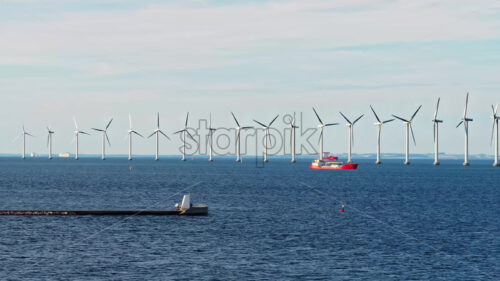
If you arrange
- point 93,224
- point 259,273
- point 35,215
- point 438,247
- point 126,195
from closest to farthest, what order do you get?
point 259,273 → point 438,247 → point 93,224 → point 35,215 → point 126,195

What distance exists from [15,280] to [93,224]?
34426mm

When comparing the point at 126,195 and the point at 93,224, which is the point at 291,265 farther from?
the point at 126,195

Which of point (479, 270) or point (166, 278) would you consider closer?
point (166, 278)

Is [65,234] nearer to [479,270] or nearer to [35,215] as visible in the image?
[35,215]

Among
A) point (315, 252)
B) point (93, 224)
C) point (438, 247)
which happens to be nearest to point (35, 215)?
point (93, 224)

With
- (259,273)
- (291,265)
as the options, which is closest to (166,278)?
(259,273)

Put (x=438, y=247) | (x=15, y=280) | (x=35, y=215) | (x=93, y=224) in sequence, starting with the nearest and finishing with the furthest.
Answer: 1. (x=15, y=280)
2. (x=438, y=247)
3. (x=93, y=224)
4. (x=35, y=215)

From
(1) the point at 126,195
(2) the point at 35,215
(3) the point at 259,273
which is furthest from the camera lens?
(1) the point at 126,195

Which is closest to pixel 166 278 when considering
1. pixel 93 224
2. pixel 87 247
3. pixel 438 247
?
pixel 87 247

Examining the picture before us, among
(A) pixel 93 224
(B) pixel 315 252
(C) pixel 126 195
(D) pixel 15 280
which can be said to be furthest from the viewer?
(C) pixel 126 195

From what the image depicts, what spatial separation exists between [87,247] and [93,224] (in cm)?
1886

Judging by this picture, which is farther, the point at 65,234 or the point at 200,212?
the point at 200,212

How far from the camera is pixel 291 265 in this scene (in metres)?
57.8

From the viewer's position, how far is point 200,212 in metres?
94.4
